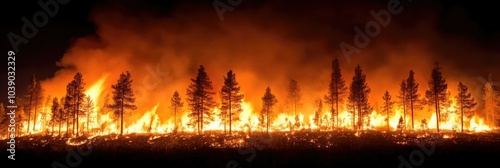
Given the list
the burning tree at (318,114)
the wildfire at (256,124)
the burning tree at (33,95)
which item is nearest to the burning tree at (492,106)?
the wildfire at (256,124)

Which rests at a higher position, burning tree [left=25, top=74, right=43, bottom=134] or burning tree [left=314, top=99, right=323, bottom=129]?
burning tree [left=25, top=74, right=43, bottom=134]

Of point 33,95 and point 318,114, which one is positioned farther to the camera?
point 33,95

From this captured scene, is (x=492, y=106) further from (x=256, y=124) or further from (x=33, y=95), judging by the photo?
(x=33, y=95)

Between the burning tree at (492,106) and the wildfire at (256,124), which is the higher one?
the burning tree at (492,106)

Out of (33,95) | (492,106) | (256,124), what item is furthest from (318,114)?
(33,95)

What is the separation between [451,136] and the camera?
57.6m

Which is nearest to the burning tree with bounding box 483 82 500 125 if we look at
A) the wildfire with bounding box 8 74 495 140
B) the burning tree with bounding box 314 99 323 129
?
the wildfire with bounding box 8 74 495 140

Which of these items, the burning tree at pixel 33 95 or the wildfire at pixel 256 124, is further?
the burning tree at pixel 33 95

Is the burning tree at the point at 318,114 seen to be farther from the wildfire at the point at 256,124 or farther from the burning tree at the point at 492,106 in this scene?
the burning tree at the point at 492,106

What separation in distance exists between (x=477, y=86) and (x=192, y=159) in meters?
125

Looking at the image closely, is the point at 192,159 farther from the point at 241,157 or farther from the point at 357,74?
the point at 357,74

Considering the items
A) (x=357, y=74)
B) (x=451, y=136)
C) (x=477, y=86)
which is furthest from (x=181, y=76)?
(x=477, y=86)

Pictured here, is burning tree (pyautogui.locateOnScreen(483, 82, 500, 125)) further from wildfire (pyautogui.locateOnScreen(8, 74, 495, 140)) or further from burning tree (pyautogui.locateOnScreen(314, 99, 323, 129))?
burning tree (pyautogui.locateOnScreen(314, 99, 323, 129))

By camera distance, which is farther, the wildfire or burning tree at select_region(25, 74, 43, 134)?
burning tree at select_region(25, 74, 43, 134)
